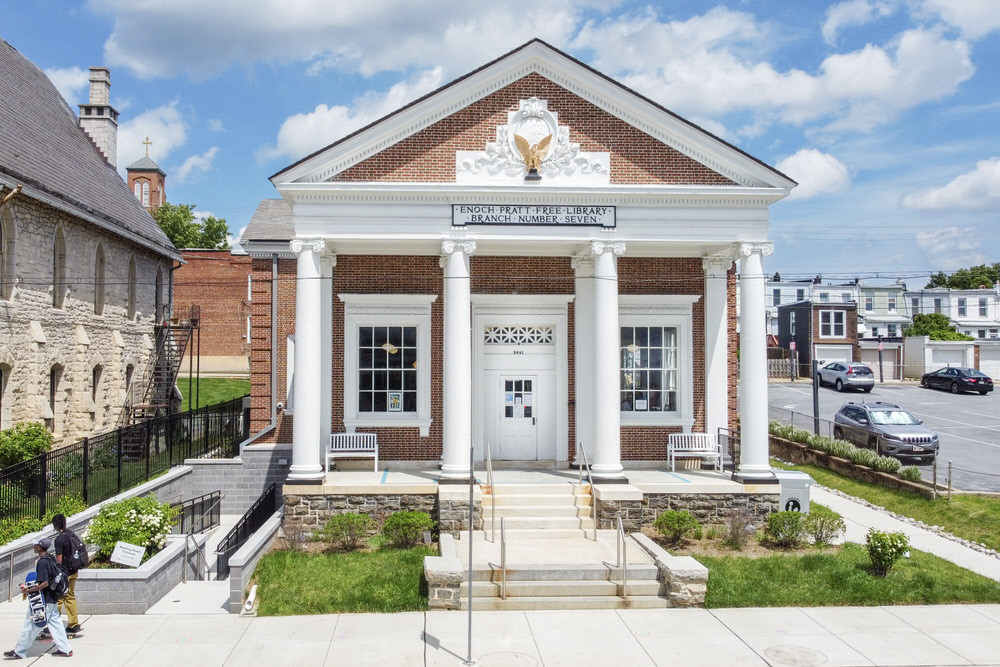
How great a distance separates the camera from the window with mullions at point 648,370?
1758 centimetres

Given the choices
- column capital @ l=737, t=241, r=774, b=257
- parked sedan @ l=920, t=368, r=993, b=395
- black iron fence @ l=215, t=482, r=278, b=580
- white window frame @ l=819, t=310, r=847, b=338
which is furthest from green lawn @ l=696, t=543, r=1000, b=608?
white window frame @ l=819, t=310, r=847, b=338

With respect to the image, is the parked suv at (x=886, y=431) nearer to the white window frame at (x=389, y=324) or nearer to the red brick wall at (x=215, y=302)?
the white window frame at (x=389, y=324)

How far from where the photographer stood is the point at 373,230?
575 inches

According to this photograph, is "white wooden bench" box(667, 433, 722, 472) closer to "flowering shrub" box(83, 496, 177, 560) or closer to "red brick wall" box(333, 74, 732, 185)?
"red brick wall" box(333, 74, 732, 185)

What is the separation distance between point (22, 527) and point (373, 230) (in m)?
7.59

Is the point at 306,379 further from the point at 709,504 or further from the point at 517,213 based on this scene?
the point at 709,504

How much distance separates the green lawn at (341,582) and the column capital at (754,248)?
8154 millimetres

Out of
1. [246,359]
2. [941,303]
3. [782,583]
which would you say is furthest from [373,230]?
[941,303]

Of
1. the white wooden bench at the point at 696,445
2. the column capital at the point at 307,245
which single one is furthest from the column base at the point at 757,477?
the column capital at the point at 307,245

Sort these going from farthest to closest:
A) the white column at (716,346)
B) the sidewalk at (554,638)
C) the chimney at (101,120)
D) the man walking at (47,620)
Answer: the chimney at (101,120) → the white column at (716,346) → the sidewalk at (554,638) → the man walking at (47,620)

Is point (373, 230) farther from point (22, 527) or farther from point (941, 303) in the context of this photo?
point (941, 303)

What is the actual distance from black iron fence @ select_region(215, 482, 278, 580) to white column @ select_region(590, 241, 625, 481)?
6.57 m

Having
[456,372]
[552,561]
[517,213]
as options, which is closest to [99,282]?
[456,372]

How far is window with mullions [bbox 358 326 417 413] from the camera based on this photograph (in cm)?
1722
